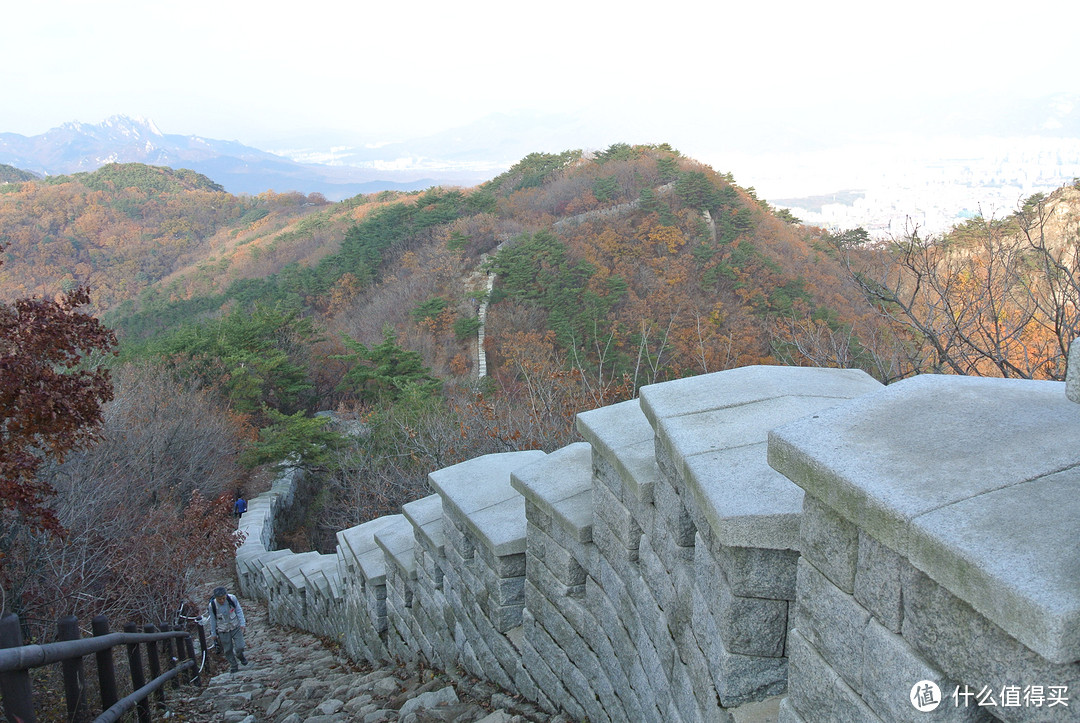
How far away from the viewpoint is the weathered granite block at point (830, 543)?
1298 mm

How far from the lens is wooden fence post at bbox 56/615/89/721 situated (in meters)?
2.78

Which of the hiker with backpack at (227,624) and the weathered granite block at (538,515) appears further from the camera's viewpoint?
the hiker with backpack at (227,624)

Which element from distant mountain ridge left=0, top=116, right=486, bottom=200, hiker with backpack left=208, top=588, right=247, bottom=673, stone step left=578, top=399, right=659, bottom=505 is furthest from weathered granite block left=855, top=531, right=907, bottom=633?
distant mountain ridge left=0, top=116, right=486, bottom=200

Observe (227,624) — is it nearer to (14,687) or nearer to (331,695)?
(331,695)

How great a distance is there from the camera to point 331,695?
15.5 feet

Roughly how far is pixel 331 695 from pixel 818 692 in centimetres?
411

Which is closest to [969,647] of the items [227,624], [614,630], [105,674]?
[614,630]

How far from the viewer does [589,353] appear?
25.9 m

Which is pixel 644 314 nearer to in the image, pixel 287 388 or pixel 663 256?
pixel 663 256

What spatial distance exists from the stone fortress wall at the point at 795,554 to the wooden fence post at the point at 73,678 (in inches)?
67.1

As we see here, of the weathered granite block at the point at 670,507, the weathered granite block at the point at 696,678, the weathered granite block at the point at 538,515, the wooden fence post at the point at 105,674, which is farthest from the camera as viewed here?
the wooden fence post at the point at 105,674

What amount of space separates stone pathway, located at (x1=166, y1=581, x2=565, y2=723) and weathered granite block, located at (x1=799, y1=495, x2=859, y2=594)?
2.16 metres

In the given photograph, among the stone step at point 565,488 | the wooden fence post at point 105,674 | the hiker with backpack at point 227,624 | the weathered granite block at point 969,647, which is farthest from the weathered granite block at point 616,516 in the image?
the hiker with backpack at point 227,624

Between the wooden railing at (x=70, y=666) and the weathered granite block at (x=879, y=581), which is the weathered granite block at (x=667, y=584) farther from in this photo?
the wooden railing at (x=70, y=666)
